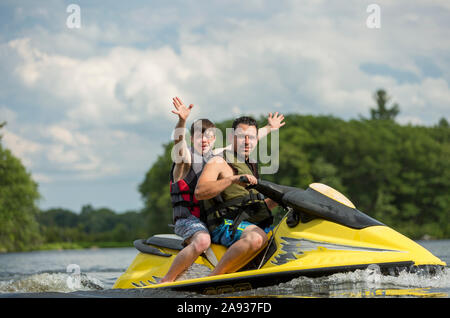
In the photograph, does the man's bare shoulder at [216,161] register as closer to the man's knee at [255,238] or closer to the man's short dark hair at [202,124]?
the man's short dark hair at [202,124]

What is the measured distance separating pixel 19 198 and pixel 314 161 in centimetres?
2015

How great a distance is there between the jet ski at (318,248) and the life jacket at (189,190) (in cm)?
52

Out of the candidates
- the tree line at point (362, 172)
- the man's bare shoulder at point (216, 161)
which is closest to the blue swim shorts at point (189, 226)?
the man's bare shoulder at point (216, 161)

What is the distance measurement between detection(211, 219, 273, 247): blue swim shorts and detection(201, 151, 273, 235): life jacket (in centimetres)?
4

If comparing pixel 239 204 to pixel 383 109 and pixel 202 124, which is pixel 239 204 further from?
pixel 383 109

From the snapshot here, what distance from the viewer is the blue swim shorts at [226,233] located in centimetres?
477

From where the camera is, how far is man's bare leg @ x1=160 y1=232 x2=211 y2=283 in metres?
4.88

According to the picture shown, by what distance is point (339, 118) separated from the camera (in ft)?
151

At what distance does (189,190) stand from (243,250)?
849mm

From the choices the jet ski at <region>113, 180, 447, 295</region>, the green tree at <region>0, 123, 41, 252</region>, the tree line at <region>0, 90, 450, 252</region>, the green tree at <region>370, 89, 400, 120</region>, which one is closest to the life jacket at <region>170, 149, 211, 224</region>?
the jet ski at <region>113, 180, 447, 295</region>

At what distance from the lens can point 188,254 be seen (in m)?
4.92

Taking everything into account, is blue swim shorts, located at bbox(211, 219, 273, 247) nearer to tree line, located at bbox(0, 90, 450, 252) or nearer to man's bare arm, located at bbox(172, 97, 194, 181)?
man's bare arm, located at bbox(172, 97, 194, 181)
